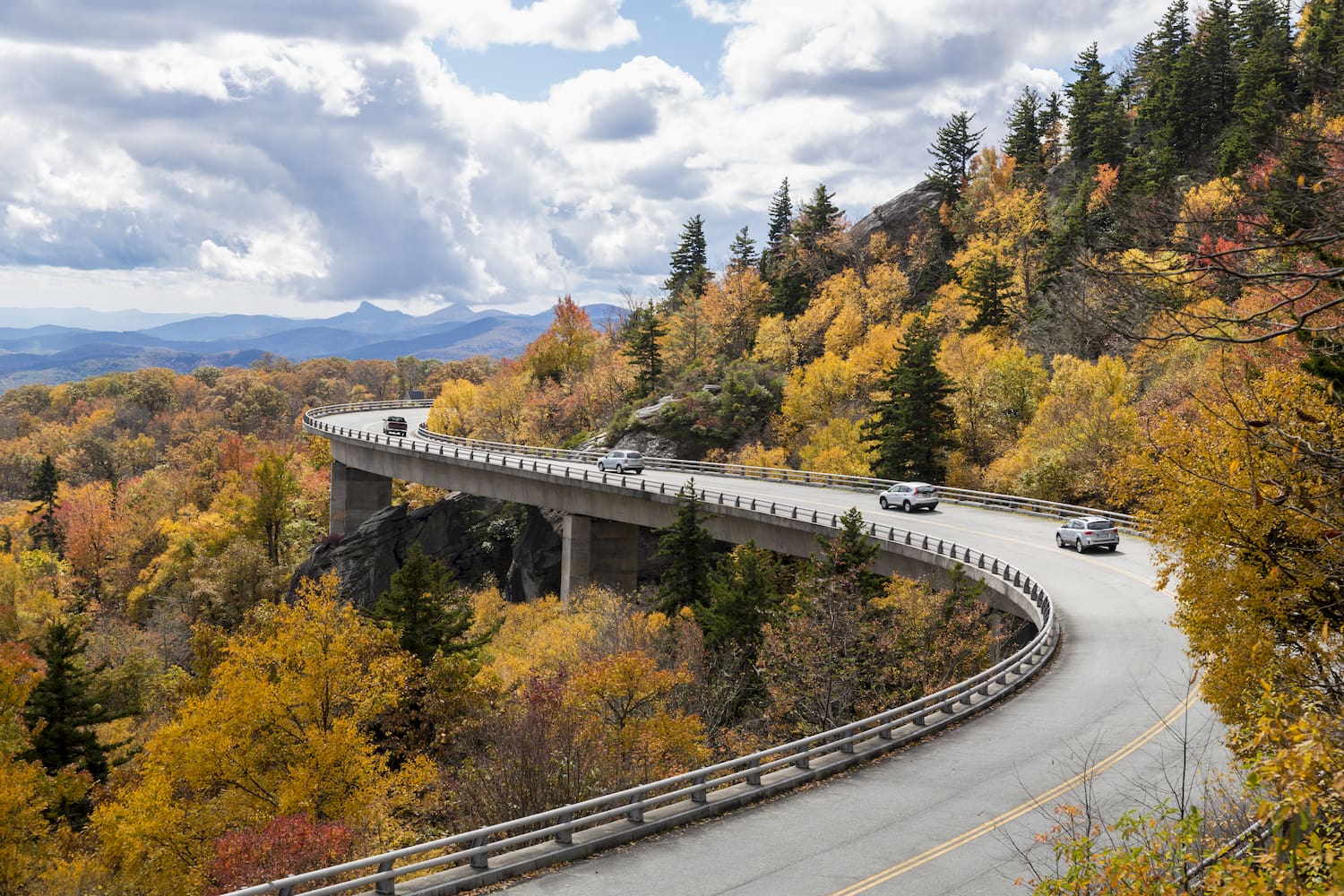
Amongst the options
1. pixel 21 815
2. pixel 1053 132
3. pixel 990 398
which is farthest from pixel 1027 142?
pixel 21 815

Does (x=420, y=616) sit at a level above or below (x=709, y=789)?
below

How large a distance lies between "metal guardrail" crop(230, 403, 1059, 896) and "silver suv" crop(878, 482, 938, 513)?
1290 cm

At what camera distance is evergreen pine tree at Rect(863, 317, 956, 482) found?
55.5 meters

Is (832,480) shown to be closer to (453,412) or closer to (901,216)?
(453,412)

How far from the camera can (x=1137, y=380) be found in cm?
5166

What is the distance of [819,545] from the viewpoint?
38000 millimetres

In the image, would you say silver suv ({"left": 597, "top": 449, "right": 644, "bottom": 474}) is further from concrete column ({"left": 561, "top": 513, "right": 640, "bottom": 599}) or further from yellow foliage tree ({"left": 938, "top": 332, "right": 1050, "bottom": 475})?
yellow foliage tree ({"left": 938, "top": 332, "right": 1050, "bottom": 475})

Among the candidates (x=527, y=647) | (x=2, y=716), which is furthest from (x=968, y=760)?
(x=2, y=716)

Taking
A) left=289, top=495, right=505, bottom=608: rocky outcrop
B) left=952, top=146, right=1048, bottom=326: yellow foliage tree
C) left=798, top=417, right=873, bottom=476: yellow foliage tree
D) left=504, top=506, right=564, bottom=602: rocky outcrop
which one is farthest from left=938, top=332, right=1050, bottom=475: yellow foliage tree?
left=289, top=495, right=505, bottom=608: rocky outcrop

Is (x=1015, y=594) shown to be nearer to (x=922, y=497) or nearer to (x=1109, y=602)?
(x=1109, y=602)

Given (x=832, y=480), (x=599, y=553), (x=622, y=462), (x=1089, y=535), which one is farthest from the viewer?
(x=622, y=462)

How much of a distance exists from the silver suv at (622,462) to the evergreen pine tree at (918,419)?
47.6 feet

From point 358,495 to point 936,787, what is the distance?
69927mm

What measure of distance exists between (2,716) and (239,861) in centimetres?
2042
